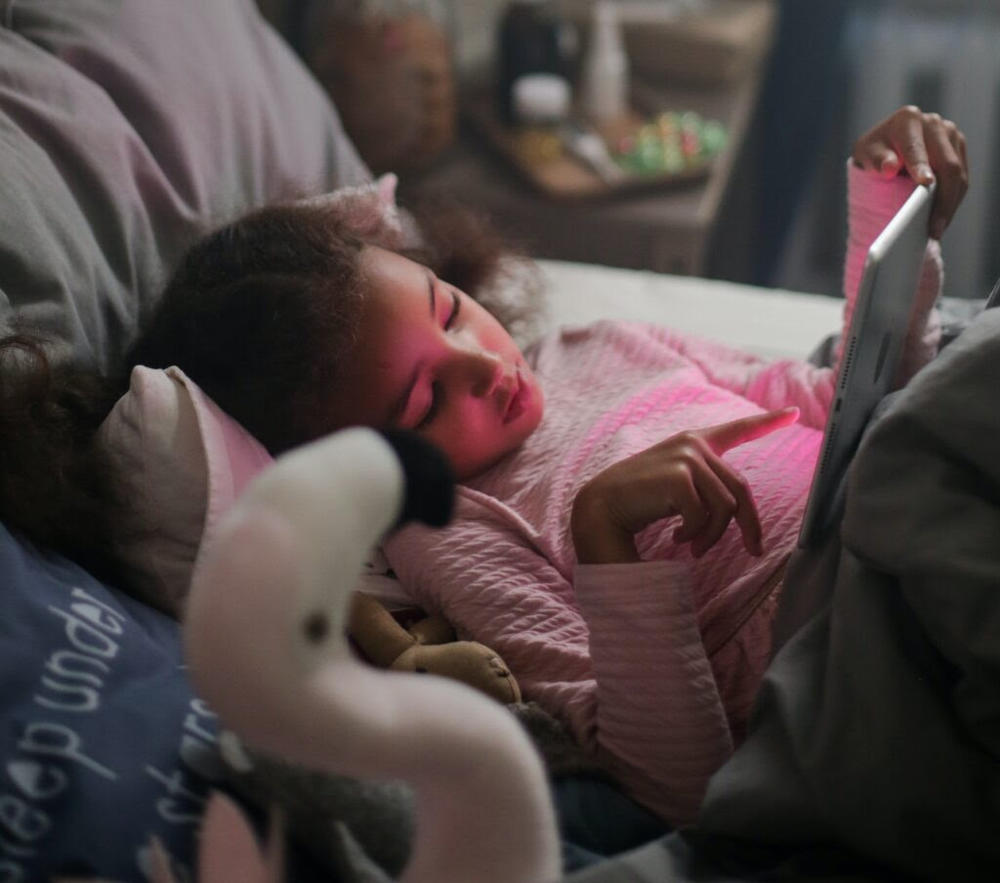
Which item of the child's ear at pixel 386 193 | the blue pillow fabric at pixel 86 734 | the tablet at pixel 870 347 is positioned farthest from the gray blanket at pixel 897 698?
the child's ear at pixel 386 193

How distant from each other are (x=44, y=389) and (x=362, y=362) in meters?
0.23

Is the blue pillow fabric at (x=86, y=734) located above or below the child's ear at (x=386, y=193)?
below

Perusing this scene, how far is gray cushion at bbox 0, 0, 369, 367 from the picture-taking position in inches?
34.0

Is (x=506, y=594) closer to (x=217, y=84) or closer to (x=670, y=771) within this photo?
(x=670, y=771)

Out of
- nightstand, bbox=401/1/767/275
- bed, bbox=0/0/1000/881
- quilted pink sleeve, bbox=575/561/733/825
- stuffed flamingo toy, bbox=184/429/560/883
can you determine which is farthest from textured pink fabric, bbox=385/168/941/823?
nightstand, bbox=401/1/767/275

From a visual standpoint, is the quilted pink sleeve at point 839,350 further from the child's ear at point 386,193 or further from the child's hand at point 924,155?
the child's ear at point 386,193

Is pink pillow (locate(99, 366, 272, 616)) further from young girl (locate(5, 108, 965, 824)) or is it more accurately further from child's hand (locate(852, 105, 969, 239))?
child's hand (locate(852, 105, 969, 239))

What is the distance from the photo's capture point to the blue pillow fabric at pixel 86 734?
1.87 ft

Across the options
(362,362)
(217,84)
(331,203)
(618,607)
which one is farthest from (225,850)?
(217,84)

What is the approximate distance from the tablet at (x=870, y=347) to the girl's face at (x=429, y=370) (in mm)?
287

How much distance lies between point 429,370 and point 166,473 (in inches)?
8.5

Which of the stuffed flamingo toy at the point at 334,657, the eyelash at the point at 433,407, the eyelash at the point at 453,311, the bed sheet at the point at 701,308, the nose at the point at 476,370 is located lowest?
the bed sheet at the point at 701,308

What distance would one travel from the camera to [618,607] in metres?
0.73

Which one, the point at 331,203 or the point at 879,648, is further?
the point at 331,203
